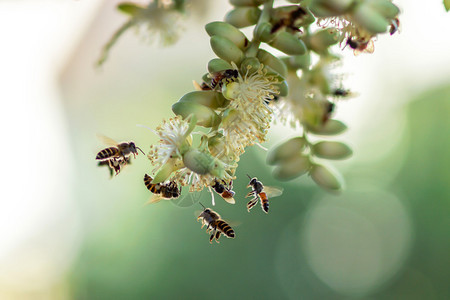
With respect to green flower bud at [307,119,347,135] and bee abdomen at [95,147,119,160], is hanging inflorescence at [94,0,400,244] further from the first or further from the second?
bee abdomen at [95,147,119,160]

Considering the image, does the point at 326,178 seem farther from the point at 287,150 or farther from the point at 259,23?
the point at 259,23

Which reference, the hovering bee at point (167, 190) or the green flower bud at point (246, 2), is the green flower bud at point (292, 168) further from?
the green flower bud at point (246, 2)

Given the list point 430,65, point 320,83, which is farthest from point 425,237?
point 320,83

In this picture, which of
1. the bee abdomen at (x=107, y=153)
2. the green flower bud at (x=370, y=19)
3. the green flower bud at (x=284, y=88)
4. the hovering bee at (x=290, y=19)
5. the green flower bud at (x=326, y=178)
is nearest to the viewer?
the green flower bud at (x=370, y=19)

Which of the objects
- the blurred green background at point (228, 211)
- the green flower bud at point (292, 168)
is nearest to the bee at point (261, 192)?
the green flower bud at point (292, 168)

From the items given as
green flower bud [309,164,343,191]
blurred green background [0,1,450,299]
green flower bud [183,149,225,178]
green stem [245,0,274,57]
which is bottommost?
green flower bud [183,149,225,178]

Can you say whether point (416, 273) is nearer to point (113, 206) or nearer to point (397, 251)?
point (397, 251)

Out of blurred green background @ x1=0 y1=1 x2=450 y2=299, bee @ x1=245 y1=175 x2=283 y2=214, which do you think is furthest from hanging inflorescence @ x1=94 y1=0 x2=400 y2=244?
blurred green background @ x1=0 y1=1 x2=450 y2=299
